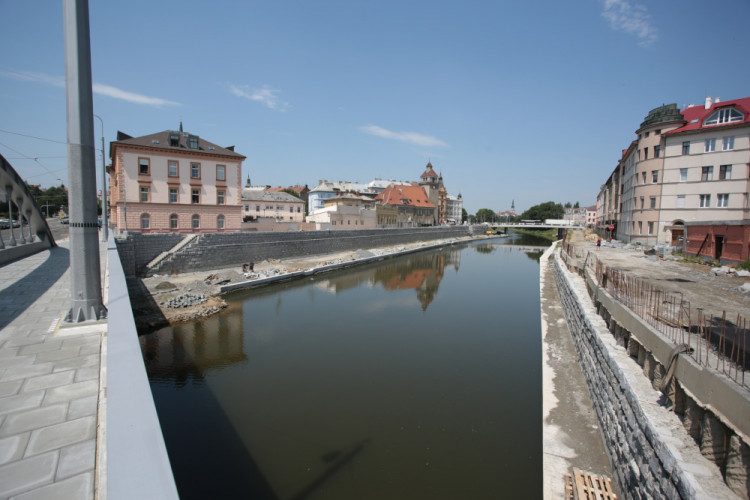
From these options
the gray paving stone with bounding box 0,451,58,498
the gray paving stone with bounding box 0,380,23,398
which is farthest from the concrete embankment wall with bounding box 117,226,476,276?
the gray paving stone with bounding box 0,451,58,498

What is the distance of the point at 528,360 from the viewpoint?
12133 mm

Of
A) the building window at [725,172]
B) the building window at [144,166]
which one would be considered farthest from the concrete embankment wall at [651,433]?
the building window at [144,166]

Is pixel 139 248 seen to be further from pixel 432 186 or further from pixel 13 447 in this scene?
pixel 432 186

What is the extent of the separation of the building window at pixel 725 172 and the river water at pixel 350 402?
716 inches

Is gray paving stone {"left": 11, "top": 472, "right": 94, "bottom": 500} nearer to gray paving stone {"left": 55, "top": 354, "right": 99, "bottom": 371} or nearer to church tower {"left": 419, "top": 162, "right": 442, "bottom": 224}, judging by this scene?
gray paving stone {"left": 55, "top": 354, "right": 99, "bottom": 371}

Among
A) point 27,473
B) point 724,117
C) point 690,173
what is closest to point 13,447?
point 27,473

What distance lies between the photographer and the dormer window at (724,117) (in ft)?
77.0

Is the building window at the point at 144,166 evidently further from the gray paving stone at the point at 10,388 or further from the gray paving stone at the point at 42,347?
the gray paving stone at the point at 10,388

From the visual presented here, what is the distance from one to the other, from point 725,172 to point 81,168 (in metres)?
34.2

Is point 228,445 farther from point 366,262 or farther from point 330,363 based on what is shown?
point 366,262

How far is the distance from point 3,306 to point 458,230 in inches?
3156

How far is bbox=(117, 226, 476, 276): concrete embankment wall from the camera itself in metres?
21.7

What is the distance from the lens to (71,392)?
→ 13.1 ft

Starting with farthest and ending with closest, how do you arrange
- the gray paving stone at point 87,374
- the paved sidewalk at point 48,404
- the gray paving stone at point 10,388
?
the gray paving stone at point 87,374
the gray paving stone at point 10,388
the paved sidewalk at point 48,404
